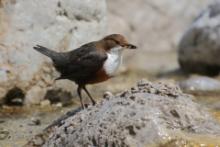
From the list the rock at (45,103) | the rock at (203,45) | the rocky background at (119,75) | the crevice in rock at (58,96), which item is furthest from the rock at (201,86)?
the rock at (45,103)

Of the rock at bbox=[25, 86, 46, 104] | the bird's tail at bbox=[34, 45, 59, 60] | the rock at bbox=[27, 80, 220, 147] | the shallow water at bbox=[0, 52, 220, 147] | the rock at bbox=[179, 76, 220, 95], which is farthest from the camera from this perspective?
the rock at bbox=[179, 76, 220, 95]

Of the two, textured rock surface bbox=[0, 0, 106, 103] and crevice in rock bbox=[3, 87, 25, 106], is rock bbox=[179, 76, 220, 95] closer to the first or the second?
textured rock surface bbox=[0, 0, 106, 103]

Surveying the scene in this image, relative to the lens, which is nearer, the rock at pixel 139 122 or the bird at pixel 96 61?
the rock at pixel 139 122

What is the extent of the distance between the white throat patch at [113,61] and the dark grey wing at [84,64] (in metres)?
0.05

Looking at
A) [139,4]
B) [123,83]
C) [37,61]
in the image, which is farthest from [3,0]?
[139,4]

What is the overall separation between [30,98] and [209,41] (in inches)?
122

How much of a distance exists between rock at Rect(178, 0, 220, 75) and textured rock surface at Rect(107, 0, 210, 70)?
4.57 ft

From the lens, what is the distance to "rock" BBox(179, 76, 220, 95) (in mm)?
8078

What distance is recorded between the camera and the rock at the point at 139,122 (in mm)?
4402

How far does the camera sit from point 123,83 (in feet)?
29.7

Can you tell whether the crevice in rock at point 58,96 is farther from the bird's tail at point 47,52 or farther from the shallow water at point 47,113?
the bird's tail at point 47,52

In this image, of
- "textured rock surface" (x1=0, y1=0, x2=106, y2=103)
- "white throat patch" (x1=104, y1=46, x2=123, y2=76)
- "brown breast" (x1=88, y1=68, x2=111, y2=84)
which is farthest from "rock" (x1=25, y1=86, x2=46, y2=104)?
"white throat patch" (x1=104, y1=46, x2=123, y2=76)

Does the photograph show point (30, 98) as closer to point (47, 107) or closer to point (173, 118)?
point (47, 107)

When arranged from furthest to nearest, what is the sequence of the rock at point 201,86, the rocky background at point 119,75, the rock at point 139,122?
the rock at point 201,86, the rocky background at point 119,75, the rock at point 139,122
